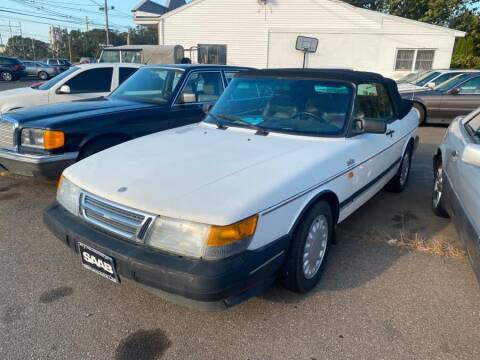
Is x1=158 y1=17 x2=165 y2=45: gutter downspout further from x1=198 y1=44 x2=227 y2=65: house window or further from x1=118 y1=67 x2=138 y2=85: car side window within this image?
x1=118 y1=67 x2=138 y2=85: car side window

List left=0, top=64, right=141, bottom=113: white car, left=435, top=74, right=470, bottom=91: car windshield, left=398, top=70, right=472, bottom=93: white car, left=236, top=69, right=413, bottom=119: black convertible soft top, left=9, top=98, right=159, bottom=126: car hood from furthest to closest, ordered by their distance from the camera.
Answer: left=398, top=70, right=472, bottom=93: white car → left=435, top=74, right=470, bottom=91: car windshield → left=0, top=64, right=141, bottom=113: white car → left=9, top=98, right=159, bottom=126: car hood → left=236, top=69, right=413, bottom=119: black convertible soft top

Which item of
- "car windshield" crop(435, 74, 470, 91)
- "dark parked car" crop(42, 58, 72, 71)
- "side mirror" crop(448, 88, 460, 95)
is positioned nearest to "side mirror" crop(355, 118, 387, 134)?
"side mirror" crop(448, 88, 460, 95)

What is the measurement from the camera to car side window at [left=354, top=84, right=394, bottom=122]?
3.52 metres

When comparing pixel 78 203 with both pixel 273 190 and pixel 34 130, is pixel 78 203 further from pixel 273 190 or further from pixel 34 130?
pixel 34 130

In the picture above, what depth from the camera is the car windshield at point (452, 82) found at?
1023cm

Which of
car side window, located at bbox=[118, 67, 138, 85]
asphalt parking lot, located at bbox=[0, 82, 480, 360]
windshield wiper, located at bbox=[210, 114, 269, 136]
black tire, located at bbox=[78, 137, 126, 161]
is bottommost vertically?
asphalt parking lot, located at bbox=[0, 82, 480, 360]

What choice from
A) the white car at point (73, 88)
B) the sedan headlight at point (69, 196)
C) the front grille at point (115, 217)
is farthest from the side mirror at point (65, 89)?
the front grille at point (115, 217)

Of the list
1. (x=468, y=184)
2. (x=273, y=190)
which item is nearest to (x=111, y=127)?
(x=273, y=190)

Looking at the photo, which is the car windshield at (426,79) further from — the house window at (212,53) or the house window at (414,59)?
the house window at (212,53)

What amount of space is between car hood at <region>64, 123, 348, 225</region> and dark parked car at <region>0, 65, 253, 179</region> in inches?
53.3

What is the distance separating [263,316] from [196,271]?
0.83m

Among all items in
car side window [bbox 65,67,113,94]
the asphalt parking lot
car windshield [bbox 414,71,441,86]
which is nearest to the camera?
the asphalt parking lot

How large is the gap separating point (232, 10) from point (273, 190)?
60.5 feet

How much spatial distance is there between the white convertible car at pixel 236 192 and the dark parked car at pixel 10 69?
96.2ft
